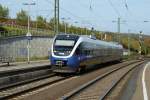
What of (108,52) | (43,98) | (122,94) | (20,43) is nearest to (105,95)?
(122,94)

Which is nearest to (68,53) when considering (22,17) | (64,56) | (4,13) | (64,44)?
(64,56)

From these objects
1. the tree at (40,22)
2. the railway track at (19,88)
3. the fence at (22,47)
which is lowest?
the railway track at (19,88)

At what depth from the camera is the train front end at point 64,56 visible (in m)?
30.6

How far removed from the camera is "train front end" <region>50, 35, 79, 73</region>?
100 feet

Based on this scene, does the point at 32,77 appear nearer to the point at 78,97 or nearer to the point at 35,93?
the point at 35,93

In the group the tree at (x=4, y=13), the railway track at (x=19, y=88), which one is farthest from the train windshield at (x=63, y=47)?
the tree at (x=4, y=13)

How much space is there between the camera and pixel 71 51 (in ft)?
102

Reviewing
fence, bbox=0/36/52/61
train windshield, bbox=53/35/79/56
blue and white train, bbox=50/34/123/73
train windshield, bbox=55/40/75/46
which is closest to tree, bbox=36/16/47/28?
fence, bbox=0/36/52/61

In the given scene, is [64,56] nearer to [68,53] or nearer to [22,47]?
[68,53]

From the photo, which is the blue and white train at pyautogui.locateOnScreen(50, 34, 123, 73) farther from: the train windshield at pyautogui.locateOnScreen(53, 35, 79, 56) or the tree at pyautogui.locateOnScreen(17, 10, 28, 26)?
the tree at pyautogui.locateOnScreen(17, 10, 28, 26)

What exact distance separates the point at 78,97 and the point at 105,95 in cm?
144

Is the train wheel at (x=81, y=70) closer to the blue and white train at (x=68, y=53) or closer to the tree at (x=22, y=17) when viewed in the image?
the blue and white train at (x=68, y=53)

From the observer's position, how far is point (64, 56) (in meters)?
30.8

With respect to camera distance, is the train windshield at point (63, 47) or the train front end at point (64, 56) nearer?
the train front end at point (64, 56)
